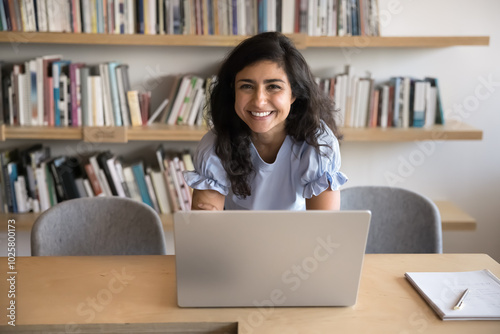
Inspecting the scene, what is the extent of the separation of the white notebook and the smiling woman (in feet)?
1.13

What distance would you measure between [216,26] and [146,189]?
840 millimetres

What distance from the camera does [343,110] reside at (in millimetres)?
Result: 2604

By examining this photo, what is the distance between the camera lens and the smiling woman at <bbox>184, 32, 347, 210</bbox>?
1526mm

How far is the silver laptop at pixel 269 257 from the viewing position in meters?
1.13

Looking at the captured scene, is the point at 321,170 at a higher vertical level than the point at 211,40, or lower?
lower

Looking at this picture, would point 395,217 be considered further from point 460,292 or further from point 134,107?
point 134,107

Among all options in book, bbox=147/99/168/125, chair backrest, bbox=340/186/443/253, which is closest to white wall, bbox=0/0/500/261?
book, bbox=147/99/168/125

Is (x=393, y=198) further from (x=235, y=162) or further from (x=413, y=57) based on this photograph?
(x=413, y=57)

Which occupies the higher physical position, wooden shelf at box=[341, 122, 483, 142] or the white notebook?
wooden shelf at box=[341, 122, 483, 142]

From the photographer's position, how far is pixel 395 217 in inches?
74.8

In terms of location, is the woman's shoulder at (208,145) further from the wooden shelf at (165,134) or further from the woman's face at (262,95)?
the wooden shelf at (165,134)

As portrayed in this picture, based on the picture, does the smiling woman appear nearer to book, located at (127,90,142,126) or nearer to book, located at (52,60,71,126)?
book, located at (127,90,142,126)

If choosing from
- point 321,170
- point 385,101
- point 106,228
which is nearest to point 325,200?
point 321,170

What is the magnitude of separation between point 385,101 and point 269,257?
1646mm
